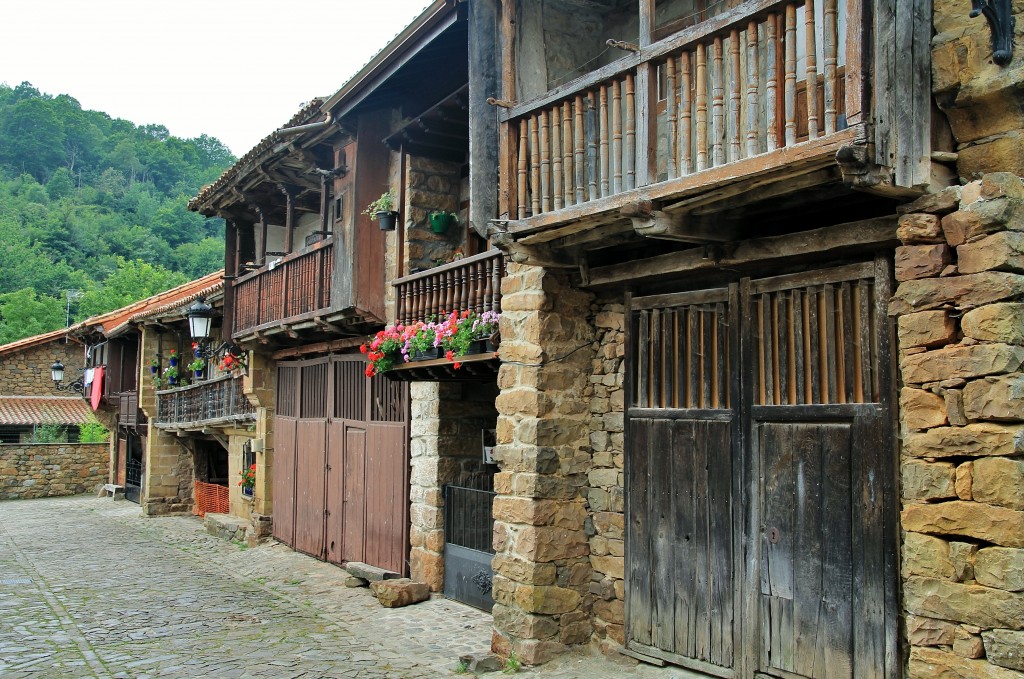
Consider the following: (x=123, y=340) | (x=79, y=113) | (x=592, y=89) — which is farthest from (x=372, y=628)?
(x=79, y=113)

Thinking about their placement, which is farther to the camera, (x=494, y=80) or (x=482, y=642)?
(x=482, y=642)

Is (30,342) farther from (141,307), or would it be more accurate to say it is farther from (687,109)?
(687,109)

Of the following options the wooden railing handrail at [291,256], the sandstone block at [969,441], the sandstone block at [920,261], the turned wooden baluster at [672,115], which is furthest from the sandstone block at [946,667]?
the wooden railing handrail at [291,256]

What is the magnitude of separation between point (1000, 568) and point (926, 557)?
1.22 feet

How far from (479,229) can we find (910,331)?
11.9 feet

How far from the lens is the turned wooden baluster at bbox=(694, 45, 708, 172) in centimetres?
519

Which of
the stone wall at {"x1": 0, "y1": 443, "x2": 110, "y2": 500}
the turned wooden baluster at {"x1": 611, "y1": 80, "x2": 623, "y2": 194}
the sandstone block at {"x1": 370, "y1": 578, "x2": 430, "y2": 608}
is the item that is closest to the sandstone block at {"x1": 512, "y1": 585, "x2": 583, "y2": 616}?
the sandstone block at {"x1": 370, "y1": 578, "x2": 430, "y2": 608}

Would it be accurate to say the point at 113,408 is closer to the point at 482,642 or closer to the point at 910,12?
the point at 482,642

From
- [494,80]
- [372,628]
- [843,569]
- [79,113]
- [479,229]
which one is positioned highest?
[79,113]

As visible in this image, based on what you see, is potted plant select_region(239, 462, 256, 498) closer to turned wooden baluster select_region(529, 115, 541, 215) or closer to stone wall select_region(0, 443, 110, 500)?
turned wooden baluster select_region(529, 115, 541, 215)

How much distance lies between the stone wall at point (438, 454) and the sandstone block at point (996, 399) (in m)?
6.48

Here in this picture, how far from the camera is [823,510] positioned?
5410 mm

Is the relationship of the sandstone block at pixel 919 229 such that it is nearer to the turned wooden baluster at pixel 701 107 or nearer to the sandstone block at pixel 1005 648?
the turned wooden baluster at pixel 701 107

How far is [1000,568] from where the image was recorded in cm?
416
